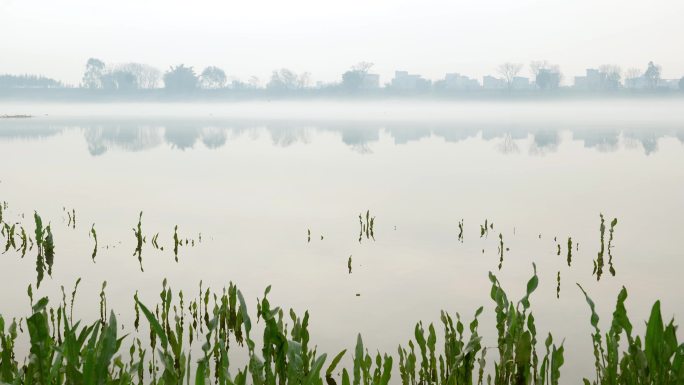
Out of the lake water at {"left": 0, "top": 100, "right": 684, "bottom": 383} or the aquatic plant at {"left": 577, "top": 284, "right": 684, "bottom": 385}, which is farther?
the lake water at {"left": 0, "top": 100, "right": 684, "bottom": 383}

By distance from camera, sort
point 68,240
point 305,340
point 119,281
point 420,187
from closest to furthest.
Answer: point 305,340
point 119,281
point 68,240
point 420,187

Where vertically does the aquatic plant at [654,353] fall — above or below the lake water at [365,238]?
above

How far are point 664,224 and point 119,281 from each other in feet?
49.8

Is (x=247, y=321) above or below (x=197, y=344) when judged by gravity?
above

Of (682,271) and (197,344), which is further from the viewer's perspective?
(682,271)

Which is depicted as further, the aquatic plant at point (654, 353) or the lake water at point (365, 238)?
the lake water at point (365, 238)

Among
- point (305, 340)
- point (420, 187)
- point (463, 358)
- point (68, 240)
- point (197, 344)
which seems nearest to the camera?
point (463, 358)

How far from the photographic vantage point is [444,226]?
19.7 metres

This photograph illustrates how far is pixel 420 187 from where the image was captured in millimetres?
30141

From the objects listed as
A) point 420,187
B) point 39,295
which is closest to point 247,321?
point 39,295

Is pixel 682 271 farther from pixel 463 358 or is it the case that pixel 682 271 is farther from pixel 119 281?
pixel 119 281

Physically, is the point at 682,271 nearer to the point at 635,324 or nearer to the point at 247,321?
the point at 635,324

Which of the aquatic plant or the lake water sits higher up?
the aquatic plant

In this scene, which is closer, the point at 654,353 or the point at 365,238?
the point at 654,353
